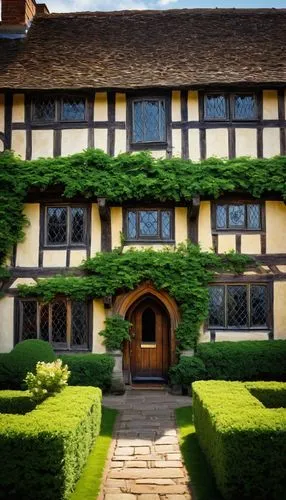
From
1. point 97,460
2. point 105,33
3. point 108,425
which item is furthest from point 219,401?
point 105,33

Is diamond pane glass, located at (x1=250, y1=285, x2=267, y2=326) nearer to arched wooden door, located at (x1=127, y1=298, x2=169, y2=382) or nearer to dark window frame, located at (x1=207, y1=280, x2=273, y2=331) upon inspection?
dark window frame, located at (x1=207, y1=280, x2=273, y2=331)

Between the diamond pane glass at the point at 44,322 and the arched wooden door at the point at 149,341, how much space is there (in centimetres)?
244

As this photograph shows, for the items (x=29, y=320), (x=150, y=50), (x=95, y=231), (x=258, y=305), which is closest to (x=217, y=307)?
(x=258, y=305)

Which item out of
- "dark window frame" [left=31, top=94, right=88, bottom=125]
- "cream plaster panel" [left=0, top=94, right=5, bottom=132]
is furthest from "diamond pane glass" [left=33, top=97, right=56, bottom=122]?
"cream plaster panel" [left=0, top=94, right=5, bottom=132]

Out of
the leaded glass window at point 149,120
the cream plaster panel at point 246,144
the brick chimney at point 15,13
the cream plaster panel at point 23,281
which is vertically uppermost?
the brick chimney at point 15,13

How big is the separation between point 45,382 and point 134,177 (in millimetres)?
7051

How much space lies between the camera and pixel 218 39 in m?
16.5

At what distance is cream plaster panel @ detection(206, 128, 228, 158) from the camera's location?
14.4 meters

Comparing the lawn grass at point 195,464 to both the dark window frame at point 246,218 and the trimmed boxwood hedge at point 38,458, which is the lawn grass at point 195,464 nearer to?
the trimmed boxwood hedge at point 38,458

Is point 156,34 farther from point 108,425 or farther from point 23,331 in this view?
point 108,425

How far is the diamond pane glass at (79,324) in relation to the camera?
14.2 m

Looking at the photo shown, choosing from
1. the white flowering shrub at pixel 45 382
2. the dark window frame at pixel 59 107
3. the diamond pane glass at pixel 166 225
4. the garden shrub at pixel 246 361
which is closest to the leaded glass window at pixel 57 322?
the diamond pane glass at pixel 166 225

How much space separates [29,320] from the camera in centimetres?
1441

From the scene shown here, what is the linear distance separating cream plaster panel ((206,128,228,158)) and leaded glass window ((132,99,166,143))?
137 cm
